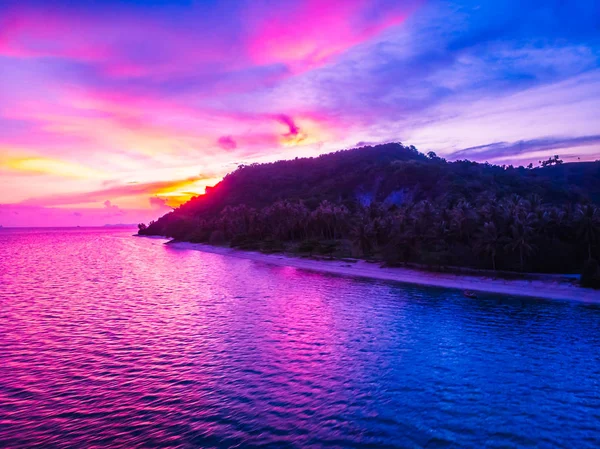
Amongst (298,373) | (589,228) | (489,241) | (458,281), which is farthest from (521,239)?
(298,373)

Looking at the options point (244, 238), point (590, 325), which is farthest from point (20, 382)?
point (244, 238)

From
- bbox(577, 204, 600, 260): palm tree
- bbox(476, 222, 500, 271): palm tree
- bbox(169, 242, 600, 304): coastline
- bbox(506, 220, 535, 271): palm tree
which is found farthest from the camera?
bbox(476, 222, 500, 271): palm tree

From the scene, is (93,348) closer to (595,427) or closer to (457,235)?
(595,427)

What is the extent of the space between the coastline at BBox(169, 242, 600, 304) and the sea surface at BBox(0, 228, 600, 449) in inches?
258

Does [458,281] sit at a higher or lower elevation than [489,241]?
lower

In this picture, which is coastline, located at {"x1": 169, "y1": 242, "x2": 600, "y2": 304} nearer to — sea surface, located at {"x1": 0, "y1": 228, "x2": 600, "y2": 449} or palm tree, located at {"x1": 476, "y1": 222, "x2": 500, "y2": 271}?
palm tree, located at {"x1": 476, "y1": 222, "x2": 500, "y2": 271}

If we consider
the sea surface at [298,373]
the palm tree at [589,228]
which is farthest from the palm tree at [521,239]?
the sea surface at [298,373]

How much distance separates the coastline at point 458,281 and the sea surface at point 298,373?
6.55 meters

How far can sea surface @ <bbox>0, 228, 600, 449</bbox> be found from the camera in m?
21.3

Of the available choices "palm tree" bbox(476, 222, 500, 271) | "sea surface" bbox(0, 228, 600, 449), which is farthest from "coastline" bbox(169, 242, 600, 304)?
"sea surface" bbox(0, 228, 600, 449)

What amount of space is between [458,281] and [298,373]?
53.5m

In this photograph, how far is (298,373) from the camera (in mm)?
29500

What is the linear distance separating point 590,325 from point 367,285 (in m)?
35.5

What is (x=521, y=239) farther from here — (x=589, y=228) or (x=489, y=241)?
(x=589, y=228)
